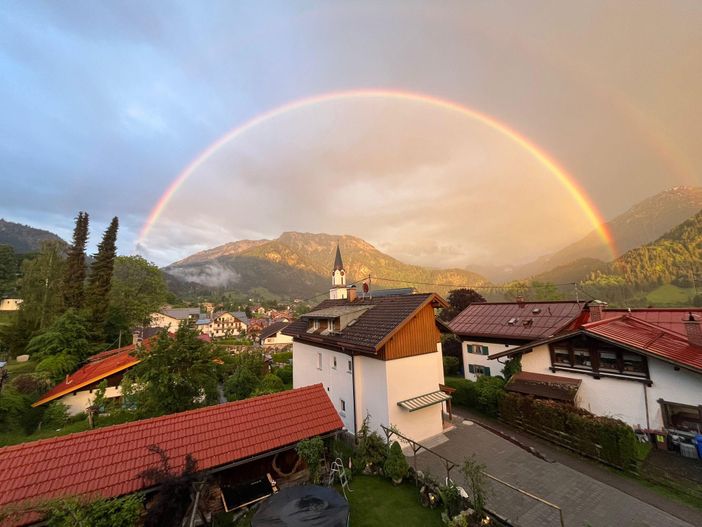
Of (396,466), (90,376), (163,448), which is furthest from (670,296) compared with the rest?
(90,376)

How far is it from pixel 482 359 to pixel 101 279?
48.8 m

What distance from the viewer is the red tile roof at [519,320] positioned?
78.0 ft

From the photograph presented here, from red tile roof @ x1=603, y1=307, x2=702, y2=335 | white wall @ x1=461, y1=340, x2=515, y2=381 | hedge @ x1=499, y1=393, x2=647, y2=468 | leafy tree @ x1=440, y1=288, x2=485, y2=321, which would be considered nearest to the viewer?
hedge @ x1=499, y1=393, x2=647, y2=468

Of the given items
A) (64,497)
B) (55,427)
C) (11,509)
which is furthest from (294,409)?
(55,427)

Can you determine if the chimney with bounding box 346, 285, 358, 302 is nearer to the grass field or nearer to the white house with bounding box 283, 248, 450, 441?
the white house with bounding box 283, 248, 450, 441

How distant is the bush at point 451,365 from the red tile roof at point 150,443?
→ 71.0 feet

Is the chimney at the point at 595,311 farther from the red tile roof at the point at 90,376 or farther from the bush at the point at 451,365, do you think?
the red tile roof at the point at 90,376

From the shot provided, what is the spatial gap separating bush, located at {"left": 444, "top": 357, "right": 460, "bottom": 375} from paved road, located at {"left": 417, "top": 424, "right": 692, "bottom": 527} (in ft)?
49.5

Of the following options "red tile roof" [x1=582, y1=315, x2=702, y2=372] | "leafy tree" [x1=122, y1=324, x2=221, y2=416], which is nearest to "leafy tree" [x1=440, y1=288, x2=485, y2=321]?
"red tile roof" [x1=582, y1=315, x2=702, y2=372]

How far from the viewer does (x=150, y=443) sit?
30.8ft

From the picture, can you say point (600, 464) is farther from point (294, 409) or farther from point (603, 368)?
point (294, 409)

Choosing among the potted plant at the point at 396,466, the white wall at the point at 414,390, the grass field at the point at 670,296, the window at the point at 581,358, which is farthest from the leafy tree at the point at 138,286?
the grass field at the point at 670,296

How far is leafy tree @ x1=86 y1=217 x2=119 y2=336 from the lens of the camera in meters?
36.8

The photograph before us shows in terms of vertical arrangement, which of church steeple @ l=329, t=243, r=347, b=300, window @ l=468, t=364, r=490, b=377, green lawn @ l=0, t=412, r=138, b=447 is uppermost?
church steeple @ l=329, t=243, r=347, b=300
